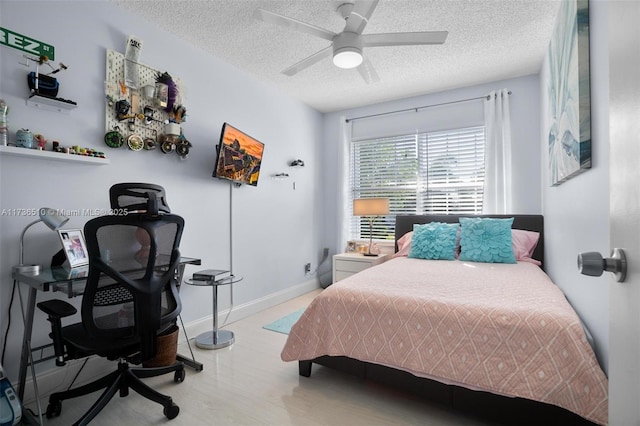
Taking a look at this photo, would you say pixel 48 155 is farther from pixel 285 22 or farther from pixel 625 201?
pixel 625 201

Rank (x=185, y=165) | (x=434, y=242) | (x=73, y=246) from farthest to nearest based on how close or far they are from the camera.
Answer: (x=434, y=242), (x=185, y=165), (x=73, y=246)

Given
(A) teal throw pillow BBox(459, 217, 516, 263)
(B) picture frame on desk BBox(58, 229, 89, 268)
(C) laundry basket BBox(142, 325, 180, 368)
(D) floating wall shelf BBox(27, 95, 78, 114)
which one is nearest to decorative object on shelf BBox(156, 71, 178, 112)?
(D) floating wall shelf BBox(27, 95, 78, 114)

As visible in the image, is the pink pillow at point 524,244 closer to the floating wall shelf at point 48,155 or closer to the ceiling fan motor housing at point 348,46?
the ceiling fan motor housing at point 348,46

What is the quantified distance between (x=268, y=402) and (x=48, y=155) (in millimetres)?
1980

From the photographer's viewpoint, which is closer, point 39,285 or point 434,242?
point 39,285

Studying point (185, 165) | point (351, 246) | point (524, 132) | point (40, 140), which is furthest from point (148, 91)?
point (524, 132)

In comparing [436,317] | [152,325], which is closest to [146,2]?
[152,325]

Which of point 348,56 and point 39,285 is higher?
point 348,56

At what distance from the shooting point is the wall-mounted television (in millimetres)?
2914

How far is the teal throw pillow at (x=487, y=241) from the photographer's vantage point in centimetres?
305

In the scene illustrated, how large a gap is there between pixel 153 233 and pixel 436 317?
151 cm

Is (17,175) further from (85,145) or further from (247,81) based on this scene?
(247,81)

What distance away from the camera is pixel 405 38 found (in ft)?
7.12

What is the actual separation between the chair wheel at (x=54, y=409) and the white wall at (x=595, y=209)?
270 centimetres
